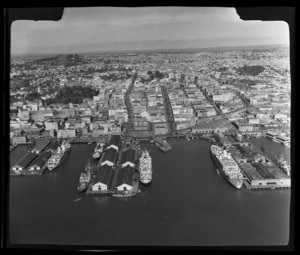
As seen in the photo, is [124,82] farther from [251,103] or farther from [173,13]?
[251,103]

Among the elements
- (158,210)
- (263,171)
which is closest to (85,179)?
(158,210)

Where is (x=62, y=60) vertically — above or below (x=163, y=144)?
above

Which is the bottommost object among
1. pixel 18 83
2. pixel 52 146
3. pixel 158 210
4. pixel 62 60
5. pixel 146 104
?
pixel 158 210

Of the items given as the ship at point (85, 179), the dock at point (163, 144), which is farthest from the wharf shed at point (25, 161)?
the dock at point (163, 144)

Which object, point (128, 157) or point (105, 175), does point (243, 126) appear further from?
point (105, 175)

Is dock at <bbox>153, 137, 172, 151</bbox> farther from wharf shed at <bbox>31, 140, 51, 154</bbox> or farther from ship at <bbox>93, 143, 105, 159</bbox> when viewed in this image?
wharf shed at <bbox>31, 140, 51, 154</bbox>

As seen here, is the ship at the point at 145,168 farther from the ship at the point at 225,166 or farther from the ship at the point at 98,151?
the ship at the point at 225,166
